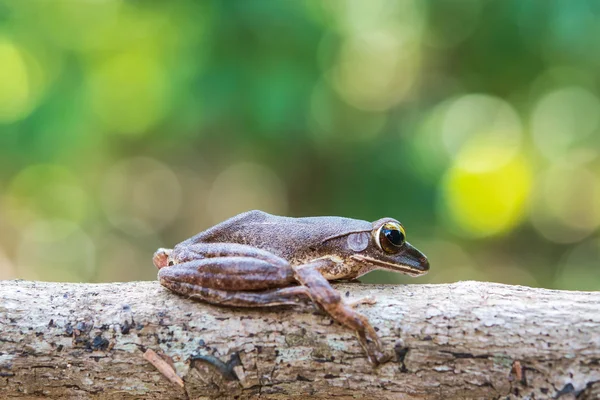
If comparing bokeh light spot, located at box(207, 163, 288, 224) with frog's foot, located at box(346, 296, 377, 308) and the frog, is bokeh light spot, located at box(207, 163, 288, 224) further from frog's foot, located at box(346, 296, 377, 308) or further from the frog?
frog's foot, located at box(346, 296, 377, 308)

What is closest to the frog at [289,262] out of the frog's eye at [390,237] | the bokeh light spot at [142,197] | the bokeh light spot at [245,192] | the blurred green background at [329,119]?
the frog's eye at [390,237]

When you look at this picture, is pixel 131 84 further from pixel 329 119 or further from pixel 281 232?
pixel 281 232

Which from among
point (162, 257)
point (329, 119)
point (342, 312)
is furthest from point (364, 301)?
point (329, 119)

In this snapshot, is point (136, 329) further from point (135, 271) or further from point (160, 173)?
point (135, 271)

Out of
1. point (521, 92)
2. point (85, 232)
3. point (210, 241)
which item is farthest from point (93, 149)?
point (521, 92)

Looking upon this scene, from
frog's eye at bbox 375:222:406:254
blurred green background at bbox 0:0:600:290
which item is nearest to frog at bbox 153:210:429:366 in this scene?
frog's eye at bbox 375:222:406:254

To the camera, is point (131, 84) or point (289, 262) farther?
point (131, 84)
